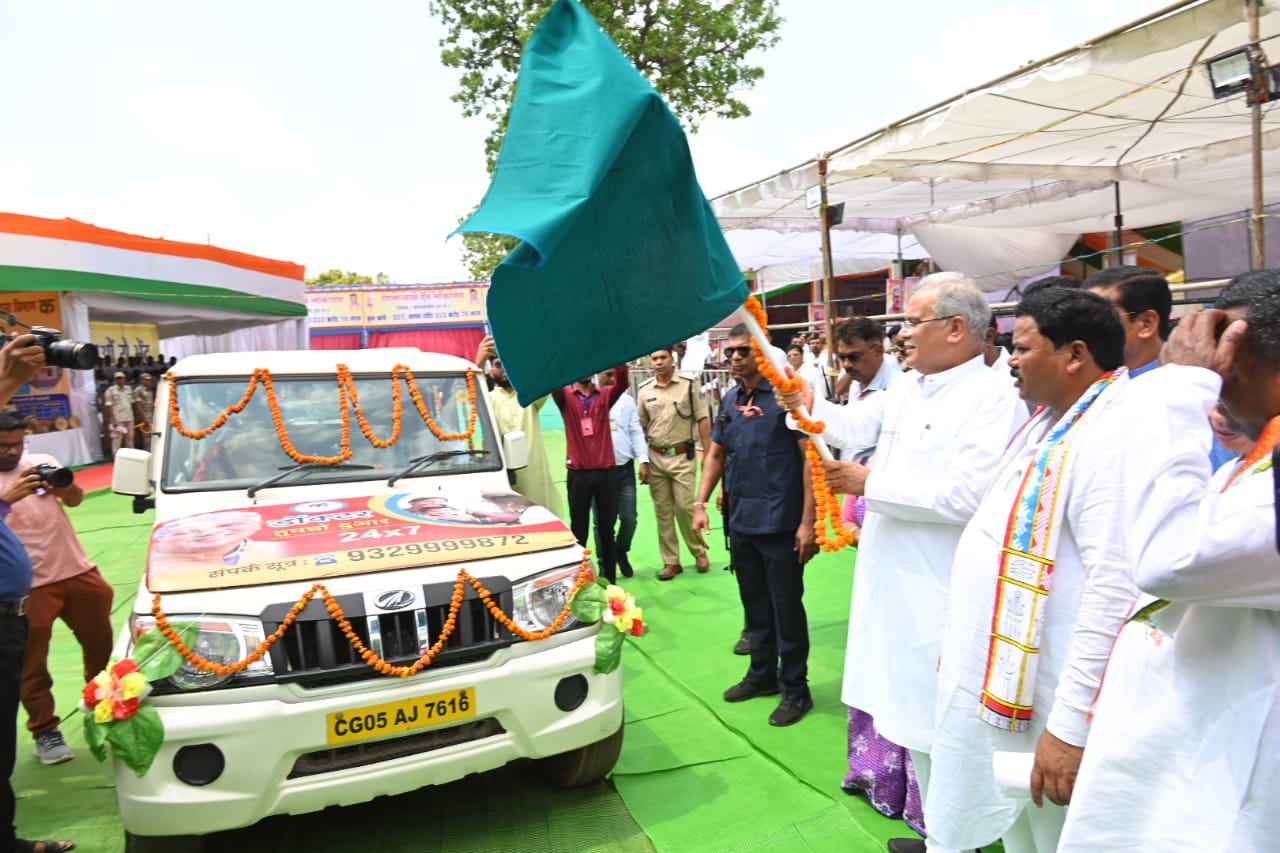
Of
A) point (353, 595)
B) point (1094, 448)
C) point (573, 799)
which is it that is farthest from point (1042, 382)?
point (573, 799)

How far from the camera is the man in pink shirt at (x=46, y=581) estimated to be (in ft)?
12.9

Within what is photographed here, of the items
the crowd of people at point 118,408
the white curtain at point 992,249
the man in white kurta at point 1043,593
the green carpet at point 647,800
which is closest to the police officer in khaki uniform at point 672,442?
the green carpet at point 647,800

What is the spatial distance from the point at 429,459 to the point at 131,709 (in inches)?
69.3

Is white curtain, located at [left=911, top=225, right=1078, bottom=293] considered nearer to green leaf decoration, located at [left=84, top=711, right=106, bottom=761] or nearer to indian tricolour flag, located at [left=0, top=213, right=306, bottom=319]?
green leaf decoration, located at [left=84, top=711, right=106, bottom=761]

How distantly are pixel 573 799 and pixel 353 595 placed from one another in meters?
1.39

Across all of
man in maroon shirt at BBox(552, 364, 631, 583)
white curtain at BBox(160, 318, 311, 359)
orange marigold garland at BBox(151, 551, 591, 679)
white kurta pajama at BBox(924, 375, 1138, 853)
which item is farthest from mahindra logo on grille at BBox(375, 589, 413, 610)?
white curtain at BBox(160, 318, 311, 359)

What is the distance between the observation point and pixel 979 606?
214 cm

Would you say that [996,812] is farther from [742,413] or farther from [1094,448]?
[742,413]

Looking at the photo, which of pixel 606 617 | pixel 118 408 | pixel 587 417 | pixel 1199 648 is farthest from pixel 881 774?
pixel 118 408

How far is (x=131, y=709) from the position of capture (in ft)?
8.54

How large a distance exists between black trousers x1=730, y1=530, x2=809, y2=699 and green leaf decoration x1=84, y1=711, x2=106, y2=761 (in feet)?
9.15

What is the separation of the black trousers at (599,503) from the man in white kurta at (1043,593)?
434 centimetres

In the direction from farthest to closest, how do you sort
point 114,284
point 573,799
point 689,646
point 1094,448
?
point 114,284 < point 689,646 < point 573,799 < point 1094,448

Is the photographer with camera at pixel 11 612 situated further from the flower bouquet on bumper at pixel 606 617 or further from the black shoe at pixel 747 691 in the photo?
the black shoe at pixel 747 691
